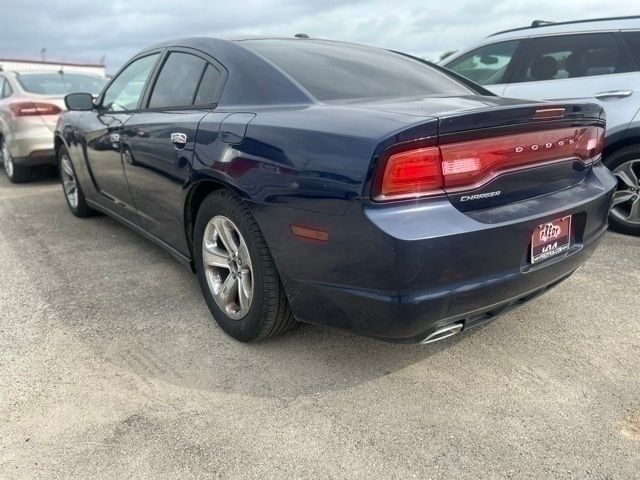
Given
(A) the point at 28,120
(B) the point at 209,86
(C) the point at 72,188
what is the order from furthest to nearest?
1. (A) the point at 28,120
2. (C) the point at 72,188
3. (B) the point at 209,86

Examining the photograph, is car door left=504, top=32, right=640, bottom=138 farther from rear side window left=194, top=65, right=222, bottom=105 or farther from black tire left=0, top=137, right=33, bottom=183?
black tire left=0, top=137, right=33, bottom=183

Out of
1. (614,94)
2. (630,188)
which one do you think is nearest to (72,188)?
(614,94)

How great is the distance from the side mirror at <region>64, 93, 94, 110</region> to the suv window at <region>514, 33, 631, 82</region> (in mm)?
3768

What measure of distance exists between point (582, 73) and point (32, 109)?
5968 mm

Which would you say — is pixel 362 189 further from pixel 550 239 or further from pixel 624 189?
pixel 624 189

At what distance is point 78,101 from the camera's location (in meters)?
4.31

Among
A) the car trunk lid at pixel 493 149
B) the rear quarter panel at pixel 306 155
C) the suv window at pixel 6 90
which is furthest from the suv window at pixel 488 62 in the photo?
the suv window at pixel 6 90

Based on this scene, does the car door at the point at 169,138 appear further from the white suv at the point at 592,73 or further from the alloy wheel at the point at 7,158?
the alloy wheel at the point at 7,158

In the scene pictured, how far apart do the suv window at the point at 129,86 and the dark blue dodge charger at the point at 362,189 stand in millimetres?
633

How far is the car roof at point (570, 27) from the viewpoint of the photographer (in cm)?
438

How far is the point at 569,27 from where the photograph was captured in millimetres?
4695

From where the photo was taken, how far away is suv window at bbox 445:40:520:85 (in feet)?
16.5

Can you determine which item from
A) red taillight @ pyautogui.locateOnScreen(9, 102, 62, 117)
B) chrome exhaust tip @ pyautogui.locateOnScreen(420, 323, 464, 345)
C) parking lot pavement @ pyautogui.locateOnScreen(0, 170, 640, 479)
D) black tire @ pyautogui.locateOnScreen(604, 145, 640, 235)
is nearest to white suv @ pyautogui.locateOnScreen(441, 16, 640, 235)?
black tire @ pyautogui.locateOnScreen(604, 145, 640, 235)

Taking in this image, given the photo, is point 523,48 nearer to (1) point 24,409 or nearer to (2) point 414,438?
(2) point 414,438
